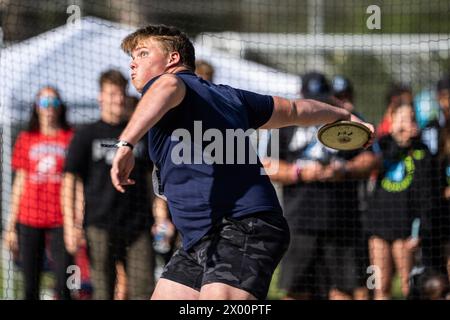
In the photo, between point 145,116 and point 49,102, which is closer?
point 145,116

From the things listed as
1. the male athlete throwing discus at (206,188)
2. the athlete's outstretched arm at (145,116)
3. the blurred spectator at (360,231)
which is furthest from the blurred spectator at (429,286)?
the athlete's outstretched arm at (145,116)

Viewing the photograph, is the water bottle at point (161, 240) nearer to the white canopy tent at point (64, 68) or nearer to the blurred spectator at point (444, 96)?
the white canopy tent at point (64, 68)

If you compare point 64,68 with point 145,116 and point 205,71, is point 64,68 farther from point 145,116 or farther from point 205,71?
point 145,116

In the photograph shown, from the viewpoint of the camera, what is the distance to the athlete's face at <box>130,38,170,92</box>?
4082 millimetres

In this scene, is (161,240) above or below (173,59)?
below

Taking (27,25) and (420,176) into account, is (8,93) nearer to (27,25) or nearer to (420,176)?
(27,25)

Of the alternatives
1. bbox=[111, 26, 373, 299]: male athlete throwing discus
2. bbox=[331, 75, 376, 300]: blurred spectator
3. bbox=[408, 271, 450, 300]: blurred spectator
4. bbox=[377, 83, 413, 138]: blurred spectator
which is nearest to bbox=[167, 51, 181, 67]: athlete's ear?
bbox=[111, 26, 373, 299]: male athlete throwing discus

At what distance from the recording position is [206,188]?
3943mm

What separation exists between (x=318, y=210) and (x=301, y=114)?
2558mm

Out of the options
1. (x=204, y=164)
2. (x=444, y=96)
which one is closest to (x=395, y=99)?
(x=444, y=96)

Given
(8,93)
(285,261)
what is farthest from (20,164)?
(285,261)

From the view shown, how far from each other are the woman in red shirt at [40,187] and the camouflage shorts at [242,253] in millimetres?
3305

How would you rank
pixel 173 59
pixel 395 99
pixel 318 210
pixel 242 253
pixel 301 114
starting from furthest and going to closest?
pixel 395 99
pixel 318 210
pixel 301 114
pixel 173 59
pixel 242 253
